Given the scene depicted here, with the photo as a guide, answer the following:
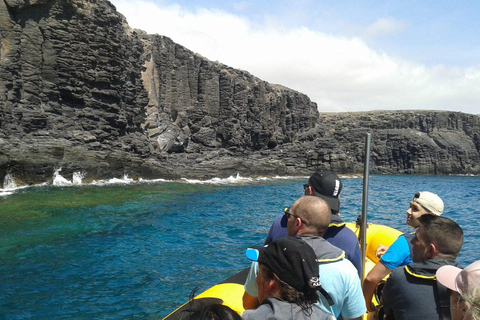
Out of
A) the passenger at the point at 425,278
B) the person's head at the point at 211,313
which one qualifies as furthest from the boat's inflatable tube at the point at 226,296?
the person's head at the point at 211,313

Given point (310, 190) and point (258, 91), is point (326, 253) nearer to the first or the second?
point (310, 190)

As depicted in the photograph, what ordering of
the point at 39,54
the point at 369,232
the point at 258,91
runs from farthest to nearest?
the point at 258,91
the point at 39,54
the point at 369,232

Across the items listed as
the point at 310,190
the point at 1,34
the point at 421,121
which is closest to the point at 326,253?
the point at 310,190

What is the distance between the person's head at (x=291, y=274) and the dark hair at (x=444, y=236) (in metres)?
1.27

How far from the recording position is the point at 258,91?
62.4 meters

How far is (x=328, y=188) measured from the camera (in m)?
3.72

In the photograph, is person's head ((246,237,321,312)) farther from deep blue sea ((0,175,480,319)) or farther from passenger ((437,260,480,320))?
deep blue sea ((0,175,480,319))

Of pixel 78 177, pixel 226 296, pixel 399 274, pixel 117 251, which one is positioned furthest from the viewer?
pixel 78 177

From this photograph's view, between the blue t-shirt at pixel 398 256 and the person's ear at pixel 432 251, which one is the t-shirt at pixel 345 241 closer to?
the blue t-shirt at pixel 398 256

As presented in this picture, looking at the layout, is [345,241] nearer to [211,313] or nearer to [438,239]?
[438,239]

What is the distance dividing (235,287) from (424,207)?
2379mm

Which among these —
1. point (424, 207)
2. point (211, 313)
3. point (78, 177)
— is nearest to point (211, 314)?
point (211, 313)

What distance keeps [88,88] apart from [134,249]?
84.0ft

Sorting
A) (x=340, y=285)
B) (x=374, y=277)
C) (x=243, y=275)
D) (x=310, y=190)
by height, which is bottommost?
(x=243, y=275)
